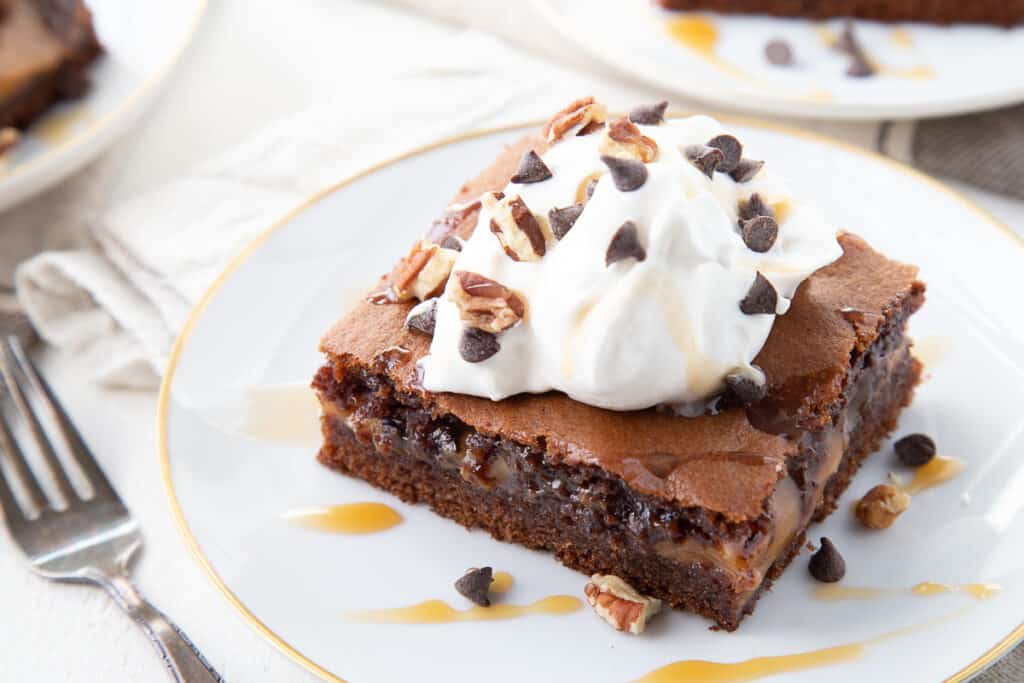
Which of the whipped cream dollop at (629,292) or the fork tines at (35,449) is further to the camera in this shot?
the fork tines at (35,449)

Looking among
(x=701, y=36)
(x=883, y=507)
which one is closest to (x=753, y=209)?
(x=883, y=507)

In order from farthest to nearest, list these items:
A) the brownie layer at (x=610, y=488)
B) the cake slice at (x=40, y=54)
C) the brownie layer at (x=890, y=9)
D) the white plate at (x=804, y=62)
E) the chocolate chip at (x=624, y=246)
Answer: the brownie layer at (x=890, y=9)
the cake slice at (x=40, y=54)
the white plate at (x=804, y=62)
the brownie layer at (x=610, y=488)
the chocolate chip at (x=624, y=246)

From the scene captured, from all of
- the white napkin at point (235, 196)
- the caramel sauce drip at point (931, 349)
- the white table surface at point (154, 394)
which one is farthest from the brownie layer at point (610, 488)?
the white napkin at point (235, 196)

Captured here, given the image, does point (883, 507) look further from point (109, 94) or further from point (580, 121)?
point (109, 94)

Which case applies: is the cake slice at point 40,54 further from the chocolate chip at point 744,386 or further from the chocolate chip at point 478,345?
the chocolate chip at point 744,386

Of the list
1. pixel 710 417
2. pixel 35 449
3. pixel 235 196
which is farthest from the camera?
pixel 235 196

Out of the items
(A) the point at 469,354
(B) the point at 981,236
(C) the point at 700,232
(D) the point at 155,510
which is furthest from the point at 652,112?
(D) the point at 155,510

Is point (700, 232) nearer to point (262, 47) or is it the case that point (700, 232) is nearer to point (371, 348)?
point (371, 348)
